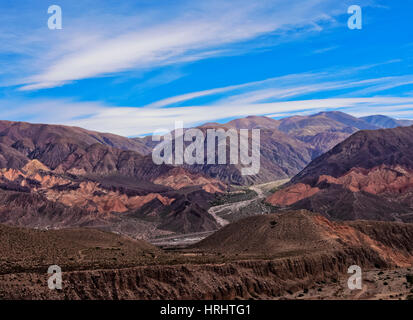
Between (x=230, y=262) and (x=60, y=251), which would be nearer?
(x=230, y=262)

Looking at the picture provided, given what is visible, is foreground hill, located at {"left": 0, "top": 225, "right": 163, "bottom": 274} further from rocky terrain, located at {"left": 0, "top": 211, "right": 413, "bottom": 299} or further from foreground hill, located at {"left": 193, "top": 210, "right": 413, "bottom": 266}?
foreground hill, located at {"left": 193, "top": 210, "right": 413, "bottom": 266}

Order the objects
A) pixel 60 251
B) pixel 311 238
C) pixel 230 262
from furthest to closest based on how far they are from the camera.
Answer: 1. pixel 311 238
2. pixel 60 251
3. pixel 230 262

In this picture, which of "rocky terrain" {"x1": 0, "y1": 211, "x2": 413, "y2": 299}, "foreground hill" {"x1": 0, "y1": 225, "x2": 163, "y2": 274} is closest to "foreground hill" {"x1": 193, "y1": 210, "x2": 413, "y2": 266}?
"rocky terrain" {"x1": 0, "y1": 211, "x2": 413, "y2": 299}

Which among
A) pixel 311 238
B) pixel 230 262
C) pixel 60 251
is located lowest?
pixel 311 238

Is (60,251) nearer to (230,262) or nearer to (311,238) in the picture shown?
(230,262)

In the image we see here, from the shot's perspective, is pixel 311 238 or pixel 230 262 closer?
pixel 230 262

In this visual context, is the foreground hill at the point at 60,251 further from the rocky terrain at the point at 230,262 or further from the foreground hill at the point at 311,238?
the foreground hill at the point at 311,238

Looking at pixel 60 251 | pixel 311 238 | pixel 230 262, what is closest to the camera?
pixel 230 262

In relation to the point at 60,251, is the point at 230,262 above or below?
below

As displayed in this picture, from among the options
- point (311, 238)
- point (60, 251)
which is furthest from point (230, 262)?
point (311, 238)

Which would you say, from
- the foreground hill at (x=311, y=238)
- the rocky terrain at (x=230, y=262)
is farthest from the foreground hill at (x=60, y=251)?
the foreground hill at (x=311, y=238)

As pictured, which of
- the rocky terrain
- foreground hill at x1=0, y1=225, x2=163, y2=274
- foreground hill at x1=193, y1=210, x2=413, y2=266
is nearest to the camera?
the rocky terrain

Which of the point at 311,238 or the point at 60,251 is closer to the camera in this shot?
the point at 60,251
